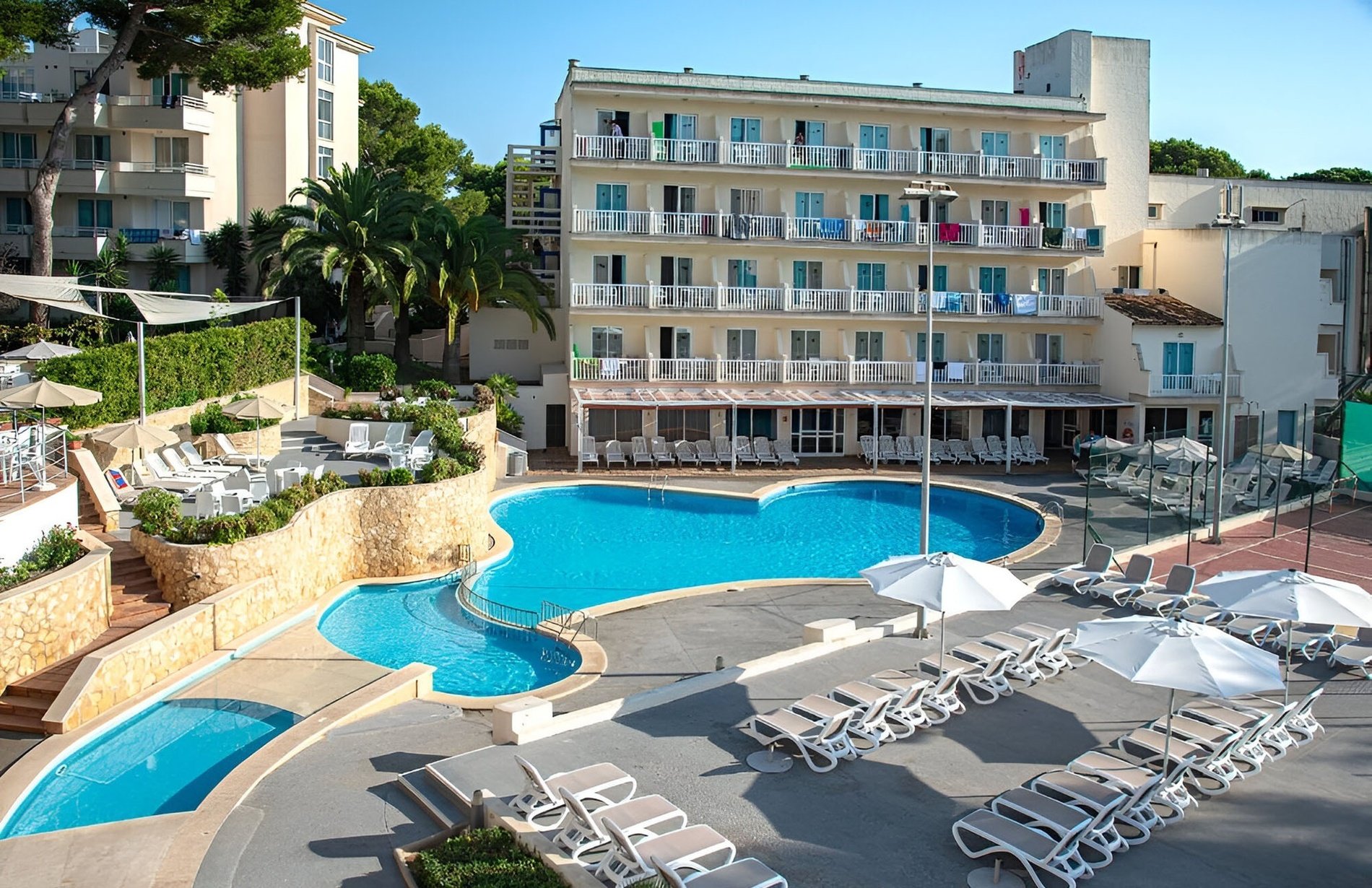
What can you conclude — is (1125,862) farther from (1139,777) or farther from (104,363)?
(104,363)

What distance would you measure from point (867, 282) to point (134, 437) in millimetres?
23728

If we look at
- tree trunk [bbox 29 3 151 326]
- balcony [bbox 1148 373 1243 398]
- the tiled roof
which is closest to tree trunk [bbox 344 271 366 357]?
tree trunk [bbox 29 3 151 326]

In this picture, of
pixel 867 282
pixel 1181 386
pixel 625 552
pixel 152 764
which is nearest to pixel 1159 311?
pixel 1181 386

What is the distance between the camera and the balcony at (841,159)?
3694 cm

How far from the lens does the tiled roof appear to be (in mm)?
37219

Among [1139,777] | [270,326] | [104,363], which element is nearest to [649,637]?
[1139,777]

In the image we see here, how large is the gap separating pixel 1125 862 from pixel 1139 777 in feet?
3.23

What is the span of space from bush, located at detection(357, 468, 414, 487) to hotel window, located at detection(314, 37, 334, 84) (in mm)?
27612

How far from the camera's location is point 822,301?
1497 inches

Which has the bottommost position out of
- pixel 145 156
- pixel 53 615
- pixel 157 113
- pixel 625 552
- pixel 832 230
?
pixel 625 552

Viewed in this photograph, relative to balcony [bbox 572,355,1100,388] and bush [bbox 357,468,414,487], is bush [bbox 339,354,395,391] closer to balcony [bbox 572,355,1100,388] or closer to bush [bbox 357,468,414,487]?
balcony [bbox 572,355,1100,388]

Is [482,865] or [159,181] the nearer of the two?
[482,865]

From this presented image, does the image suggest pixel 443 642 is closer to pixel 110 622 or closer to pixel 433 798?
pixel 110 622

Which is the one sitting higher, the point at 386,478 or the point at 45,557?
the point at 386,478
